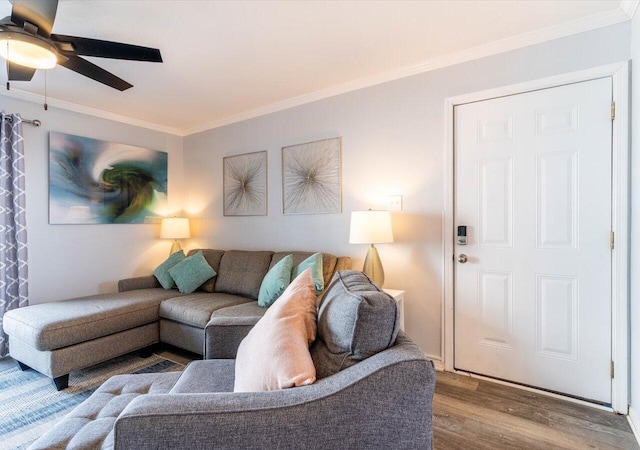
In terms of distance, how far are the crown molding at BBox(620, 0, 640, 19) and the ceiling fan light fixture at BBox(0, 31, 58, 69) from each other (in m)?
3.17

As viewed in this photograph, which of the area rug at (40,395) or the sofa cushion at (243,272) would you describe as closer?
the area rug at (40,395)

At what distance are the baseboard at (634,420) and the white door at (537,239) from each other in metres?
0.13

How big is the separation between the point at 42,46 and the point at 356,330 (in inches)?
82.1

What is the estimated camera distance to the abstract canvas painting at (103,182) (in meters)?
3.22

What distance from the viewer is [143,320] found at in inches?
Answer: 109

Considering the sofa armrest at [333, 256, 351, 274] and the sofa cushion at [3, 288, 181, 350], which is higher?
the sofa armrest at [333, 256, 351, 274]

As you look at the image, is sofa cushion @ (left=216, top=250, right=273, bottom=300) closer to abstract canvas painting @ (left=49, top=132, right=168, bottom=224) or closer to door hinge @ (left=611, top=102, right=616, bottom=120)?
abstract canvas painting @ (left=49, top=132, right=168, bottom=224)

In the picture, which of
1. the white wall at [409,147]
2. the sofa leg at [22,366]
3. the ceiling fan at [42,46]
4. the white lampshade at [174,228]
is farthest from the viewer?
the white lampshade at [174,228]

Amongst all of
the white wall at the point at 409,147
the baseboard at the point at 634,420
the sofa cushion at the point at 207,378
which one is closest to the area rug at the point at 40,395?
the sofa cushion at the point at 207,378

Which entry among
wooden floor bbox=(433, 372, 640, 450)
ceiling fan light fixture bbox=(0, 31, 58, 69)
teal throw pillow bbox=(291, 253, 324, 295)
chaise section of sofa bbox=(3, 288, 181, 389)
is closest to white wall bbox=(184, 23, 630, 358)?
teal throw pillow bbox=(291, 253, 324, 295)

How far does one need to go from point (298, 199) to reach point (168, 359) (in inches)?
73.6

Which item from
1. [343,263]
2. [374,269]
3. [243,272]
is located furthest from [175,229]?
[374,269]

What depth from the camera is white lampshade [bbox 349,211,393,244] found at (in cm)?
239

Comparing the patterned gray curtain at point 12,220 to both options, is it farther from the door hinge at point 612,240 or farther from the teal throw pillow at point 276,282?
the door hinge at point 612,240
